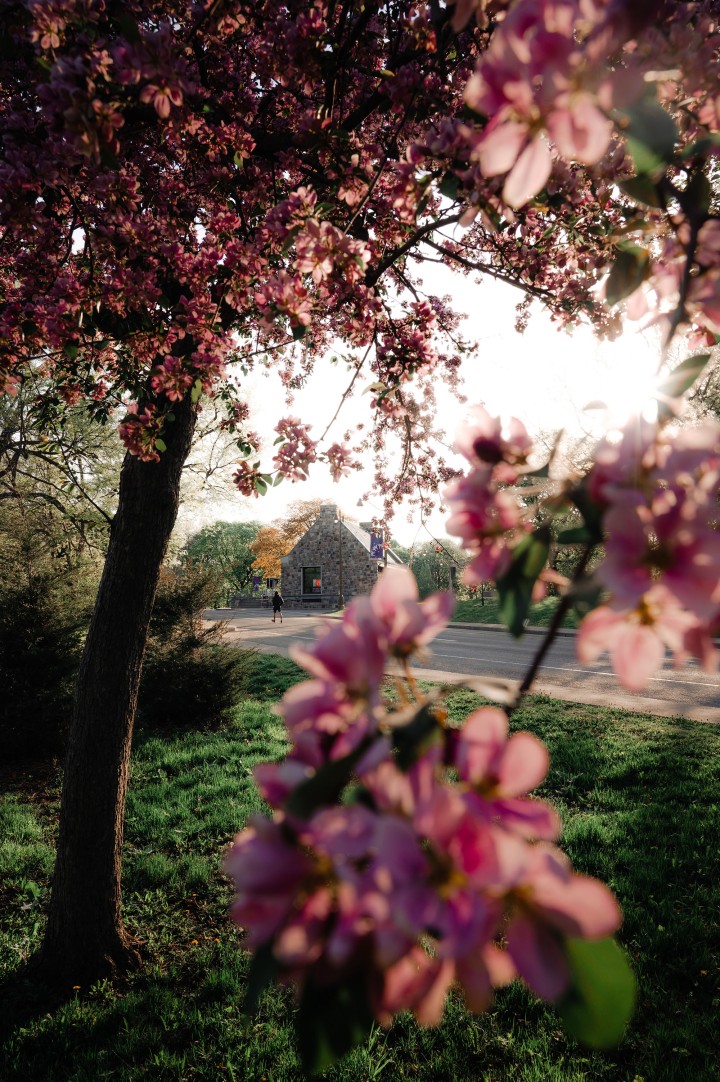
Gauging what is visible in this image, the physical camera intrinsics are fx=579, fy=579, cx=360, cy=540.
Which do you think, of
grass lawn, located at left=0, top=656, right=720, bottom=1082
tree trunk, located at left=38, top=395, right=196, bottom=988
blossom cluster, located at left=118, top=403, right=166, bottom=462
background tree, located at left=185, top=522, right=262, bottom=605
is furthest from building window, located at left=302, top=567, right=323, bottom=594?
blossom cluster, located at left=118, top=403, right=166, bottom=462

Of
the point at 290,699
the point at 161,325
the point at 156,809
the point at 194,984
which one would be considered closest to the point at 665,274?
the point at 290,699

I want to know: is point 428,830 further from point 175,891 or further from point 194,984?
point 175,891

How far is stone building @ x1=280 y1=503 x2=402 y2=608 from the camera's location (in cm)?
3254

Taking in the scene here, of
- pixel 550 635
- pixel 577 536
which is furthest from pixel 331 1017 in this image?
pixel 577 536

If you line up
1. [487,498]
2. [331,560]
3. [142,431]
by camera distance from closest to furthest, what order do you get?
[487,498], [142,431], [331,560]

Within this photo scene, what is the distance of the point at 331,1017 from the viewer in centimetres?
45

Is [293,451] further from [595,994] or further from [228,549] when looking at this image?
[228,549]

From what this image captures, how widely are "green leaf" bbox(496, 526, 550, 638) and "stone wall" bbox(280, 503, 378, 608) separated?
100.0 ft

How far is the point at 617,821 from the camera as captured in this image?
4.32 metres

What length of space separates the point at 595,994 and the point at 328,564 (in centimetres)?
3348

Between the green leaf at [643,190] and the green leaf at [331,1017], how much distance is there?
35.0 inches

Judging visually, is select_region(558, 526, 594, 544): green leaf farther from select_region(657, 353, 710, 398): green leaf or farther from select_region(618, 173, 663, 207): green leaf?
select_region(618, 173, 663, 207): green leaf

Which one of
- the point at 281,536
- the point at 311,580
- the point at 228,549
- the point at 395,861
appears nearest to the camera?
the point at 395,861

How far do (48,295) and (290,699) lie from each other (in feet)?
8.26
